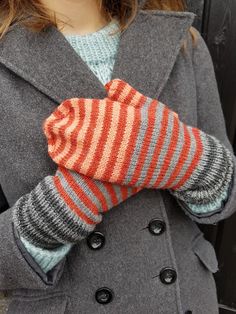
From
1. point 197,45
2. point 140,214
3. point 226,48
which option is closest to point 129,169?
point 140,214

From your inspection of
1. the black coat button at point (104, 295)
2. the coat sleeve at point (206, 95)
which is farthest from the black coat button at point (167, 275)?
the coat sleeve at point (206, 95)

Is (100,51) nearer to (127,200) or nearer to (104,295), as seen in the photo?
(127,200)

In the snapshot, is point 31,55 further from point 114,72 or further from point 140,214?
point 140,214

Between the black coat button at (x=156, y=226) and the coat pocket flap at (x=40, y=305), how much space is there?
250mm

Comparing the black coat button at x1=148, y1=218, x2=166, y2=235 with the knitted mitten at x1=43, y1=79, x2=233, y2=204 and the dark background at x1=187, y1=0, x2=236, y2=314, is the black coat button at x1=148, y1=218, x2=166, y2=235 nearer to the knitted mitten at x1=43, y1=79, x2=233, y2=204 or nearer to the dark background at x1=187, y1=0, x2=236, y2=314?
the knitted mitten at x1=43, y1=79, x2=233, y2=204

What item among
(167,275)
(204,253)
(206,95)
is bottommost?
(204,253)

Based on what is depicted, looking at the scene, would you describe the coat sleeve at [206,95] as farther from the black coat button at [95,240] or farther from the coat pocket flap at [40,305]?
the coat pocket flap at [40,305]

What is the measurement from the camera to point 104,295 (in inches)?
36.5

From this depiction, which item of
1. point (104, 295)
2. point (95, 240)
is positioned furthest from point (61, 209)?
point (104, 295)

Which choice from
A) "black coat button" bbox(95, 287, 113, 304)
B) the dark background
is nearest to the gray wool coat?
"black coat button" bbox(95, 287, 113, 304)

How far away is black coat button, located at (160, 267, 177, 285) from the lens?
0.95 m

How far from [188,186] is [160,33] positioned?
39 centimetres

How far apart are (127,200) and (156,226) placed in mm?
92

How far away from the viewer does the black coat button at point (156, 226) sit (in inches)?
37.1
